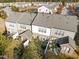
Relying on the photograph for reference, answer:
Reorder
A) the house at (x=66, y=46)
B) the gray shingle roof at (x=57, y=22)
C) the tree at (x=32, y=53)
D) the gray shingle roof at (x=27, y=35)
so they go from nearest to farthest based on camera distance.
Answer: the tree at (x=32, y=53)
the house at (x=66, y=46)
the gray shingle roof at (x=57, y=22)
the gray shingle roof at (x=27, y=35)

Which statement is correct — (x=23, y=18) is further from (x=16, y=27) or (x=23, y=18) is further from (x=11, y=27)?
(x=11, y=27)

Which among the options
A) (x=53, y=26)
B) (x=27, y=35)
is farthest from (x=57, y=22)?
(x=27, y=35)

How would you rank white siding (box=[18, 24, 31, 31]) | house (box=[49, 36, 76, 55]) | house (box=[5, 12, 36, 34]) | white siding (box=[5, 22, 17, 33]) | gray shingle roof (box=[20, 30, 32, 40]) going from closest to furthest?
house (box=[49, 36, 76, 55])
gray shingle roof (box=[20, 30, 32, 40])
white siding (box=[18, 24, 31, 31])
house (box=[5, 12, 36, 34])
white siding (box=[5, 22, 17, 33])

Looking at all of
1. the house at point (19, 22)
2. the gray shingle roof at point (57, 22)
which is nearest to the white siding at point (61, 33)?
the gray shingle roof at point (57, 22)

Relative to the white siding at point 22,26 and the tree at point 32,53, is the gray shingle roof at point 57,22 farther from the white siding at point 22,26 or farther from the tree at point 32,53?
the tree at point 32,53

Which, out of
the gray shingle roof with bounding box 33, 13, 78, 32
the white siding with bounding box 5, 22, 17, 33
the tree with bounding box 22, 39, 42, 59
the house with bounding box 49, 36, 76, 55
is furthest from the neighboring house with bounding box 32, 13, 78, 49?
the tree with bounding box 22, 39, 42, 59

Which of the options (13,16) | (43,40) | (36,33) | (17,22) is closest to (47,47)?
(43,40)

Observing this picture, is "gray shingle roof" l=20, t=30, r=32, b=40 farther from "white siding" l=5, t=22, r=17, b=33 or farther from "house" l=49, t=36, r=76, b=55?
"house" l=49, t=36, r=76, b=55
